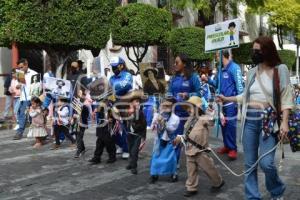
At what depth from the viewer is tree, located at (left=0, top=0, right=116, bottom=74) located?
1338cm

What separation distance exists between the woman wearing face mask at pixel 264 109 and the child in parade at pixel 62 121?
17.2 feet

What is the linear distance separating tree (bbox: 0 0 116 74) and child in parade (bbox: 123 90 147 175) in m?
6.16

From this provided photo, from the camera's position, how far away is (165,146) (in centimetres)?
725

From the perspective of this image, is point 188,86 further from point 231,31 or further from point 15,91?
point 15,91

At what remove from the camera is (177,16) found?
2966 cm

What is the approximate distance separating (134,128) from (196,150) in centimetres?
169

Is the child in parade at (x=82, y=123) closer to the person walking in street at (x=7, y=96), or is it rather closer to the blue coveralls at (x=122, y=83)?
the blue coveralls at (x=122, y=83)

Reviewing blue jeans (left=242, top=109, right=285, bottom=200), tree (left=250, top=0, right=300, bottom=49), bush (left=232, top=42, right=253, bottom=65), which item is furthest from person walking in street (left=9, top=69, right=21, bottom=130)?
tree (left=250, top=0, right=300, bottom=49)

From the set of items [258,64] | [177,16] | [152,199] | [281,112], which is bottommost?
[152,199]

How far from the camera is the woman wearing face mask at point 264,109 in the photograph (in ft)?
17.6

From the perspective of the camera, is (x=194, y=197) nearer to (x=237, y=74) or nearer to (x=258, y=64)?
(x=258, y=64)

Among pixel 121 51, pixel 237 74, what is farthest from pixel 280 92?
pixel 121 51

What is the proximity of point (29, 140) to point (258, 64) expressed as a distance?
7.25 meters

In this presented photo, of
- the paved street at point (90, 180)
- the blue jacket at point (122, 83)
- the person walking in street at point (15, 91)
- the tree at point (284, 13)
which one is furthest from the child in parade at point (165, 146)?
the tree at point (284, 13)
